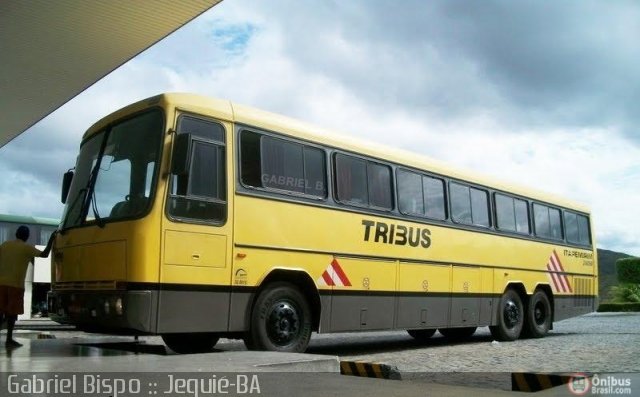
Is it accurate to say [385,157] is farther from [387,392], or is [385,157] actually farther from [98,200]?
[387,392]

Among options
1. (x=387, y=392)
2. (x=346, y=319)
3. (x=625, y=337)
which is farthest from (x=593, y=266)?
(x=387, y=392)

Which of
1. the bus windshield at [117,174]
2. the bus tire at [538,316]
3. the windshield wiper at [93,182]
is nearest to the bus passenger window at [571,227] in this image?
the bus tire at [538,316]

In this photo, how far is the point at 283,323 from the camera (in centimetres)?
912

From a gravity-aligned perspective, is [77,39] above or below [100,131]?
above

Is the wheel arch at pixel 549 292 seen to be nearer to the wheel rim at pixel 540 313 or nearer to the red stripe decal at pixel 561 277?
the wheel rim at pixel 540 313

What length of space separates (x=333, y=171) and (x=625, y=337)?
26.2 feet

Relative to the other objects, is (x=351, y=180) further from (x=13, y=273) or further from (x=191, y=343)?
(x=13, y=273)

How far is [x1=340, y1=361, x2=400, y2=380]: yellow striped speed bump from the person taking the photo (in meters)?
7.46

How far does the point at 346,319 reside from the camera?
1005 cm

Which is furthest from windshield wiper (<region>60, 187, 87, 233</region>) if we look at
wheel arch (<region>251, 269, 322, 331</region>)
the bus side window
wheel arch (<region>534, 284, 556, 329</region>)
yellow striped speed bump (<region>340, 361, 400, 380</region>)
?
wheel arch (<region>534, 284, 556, 329</region>)

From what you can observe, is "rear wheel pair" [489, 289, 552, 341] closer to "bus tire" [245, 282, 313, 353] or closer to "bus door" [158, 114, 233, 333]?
"bus tire" [245, 282, 313, 353]

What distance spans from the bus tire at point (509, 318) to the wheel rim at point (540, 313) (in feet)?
2.14

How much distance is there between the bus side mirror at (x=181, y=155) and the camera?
312 inches

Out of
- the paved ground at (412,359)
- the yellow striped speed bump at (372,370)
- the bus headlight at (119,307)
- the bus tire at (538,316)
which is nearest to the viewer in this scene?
the paved ground at (412,359)
